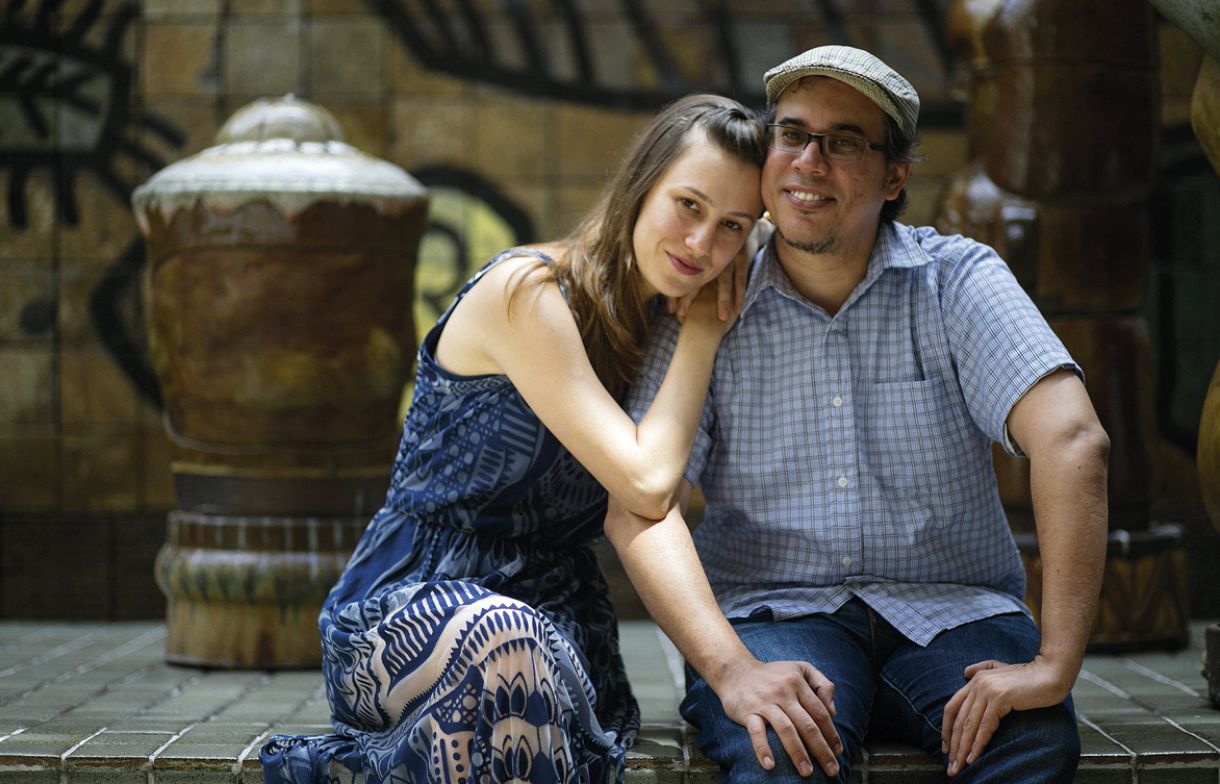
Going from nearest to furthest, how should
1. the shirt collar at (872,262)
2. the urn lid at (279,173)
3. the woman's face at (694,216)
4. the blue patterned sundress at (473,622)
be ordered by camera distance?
1. the blue patterned sundress at (473,622)
2. the woman's face at (694,216)
3. the shirt collar at (872,262)
4. the urn lid at (279,173)

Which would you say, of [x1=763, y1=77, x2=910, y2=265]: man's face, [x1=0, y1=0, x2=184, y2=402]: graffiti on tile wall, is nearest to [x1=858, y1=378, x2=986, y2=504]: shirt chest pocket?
[x1=763, y1=77, x2=910, y2=265]: man's face

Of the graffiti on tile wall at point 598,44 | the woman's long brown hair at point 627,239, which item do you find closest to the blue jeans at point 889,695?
the woman's long brown hair at point 627,239

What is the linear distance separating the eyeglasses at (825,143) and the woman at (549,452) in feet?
0.15

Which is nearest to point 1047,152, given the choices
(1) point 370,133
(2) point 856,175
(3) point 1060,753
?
(2) point 856,175

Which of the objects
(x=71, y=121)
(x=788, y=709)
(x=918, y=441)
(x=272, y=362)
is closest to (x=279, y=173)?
(x=272, y=362)

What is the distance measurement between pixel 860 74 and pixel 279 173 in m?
1.77

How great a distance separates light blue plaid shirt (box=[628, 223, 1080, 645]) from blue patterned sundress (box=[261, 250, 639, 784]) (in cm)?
27

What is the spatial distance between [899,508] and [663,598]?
1.73 ft

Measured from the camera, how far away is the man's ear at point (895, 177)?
8.72 ft

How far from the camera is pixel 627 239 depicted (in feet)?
8.51

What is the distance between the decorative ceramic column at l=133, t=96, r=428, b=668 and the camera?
358 cm

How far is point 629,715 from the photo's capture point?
2.73 m

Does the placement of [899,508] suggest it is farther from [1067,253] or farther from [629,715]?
[1067,253]

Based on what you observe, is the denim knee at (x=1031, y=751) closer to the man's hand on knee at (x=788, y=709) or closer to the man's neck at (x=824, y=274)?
the man's hand on knee at (x=788, y=709)
